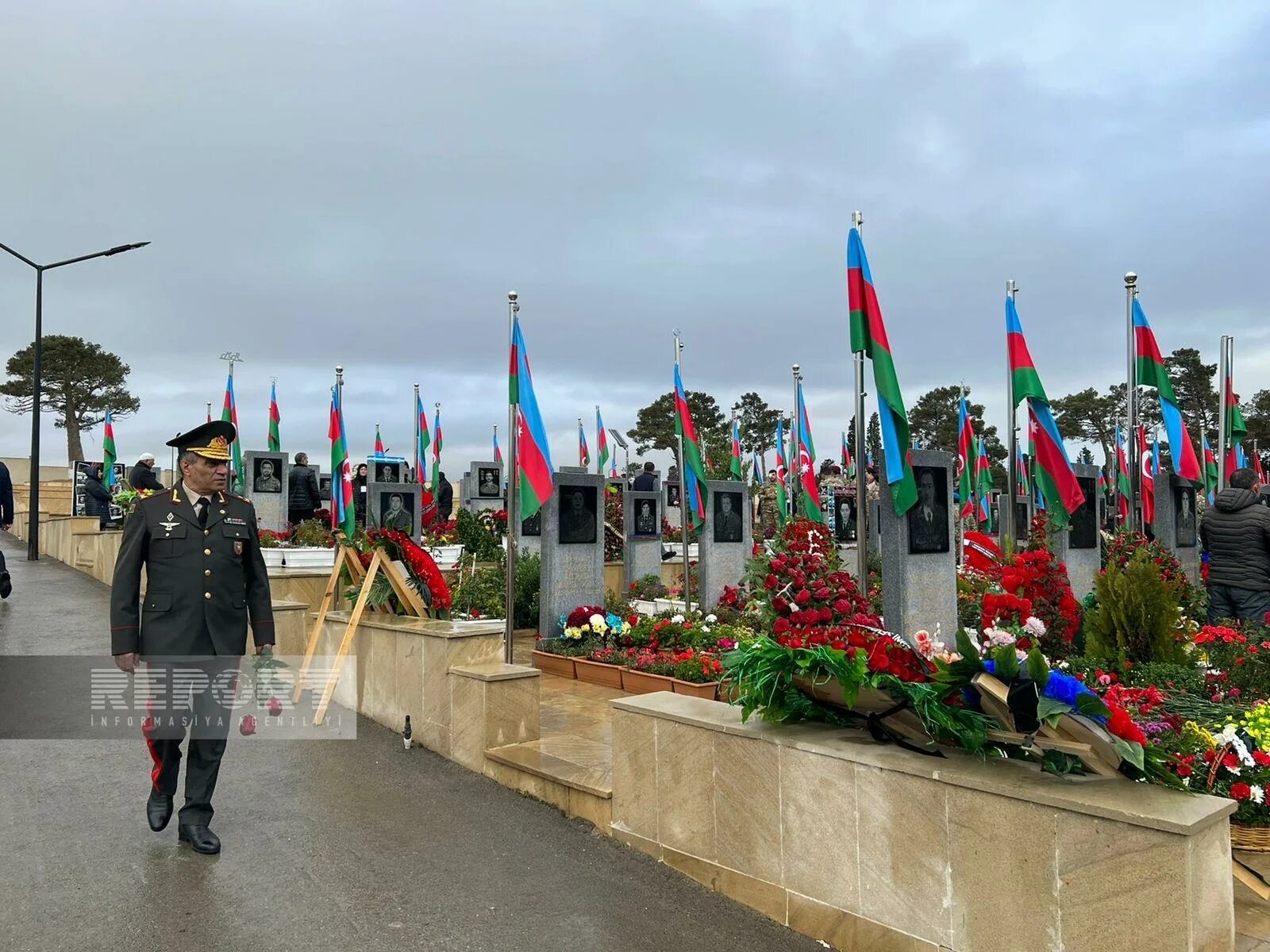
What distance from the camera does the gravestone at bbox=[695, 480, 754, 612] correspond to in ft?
48.1

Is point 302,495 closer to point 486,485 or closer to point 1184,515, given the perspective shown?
point 486,485

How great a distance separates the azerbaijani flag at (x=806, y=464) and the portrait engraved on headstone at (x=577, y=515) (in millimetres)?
6706

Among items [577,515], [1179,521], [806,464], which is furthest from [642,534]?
[1179,521]

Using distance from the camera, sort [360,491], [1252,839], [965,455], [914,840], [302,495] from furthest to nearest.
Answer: [360,491] → [302,495] → [965,455] → [1252,839] → [914,840]

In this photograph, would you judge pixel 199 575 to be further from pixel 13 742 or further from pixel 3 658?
pixel 3 658

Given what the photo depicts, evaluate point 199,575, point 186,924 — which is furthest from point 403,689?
point 186,924

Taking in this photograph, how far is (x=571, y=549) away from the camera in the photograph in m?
11.6

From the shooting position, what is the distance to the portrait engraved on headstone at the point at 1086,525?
13.9m

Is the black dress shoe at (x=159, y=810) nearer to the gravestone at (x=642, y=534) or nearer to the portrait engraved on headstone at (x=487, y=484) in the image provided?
the gravestone at (x=642, y=534)

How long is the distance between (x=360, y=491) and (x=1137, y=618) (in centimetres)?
1864

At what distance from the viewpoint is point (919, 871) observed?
320 cm

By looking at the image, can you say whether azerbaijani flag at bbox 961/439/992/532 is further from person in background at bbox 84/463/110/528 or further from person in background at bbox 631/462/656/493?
person in background at bbox 84/463/110/528

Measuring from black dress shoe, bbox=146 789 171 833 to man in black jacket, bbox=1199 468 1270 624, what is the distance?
9.04 meters

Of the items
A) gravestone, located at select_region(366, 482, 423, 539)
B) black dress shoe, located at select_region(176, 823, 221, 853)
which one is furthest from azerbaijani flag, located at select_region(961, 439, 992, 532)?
black dress shoe, located at select_region(176, 823, 221, 853)
